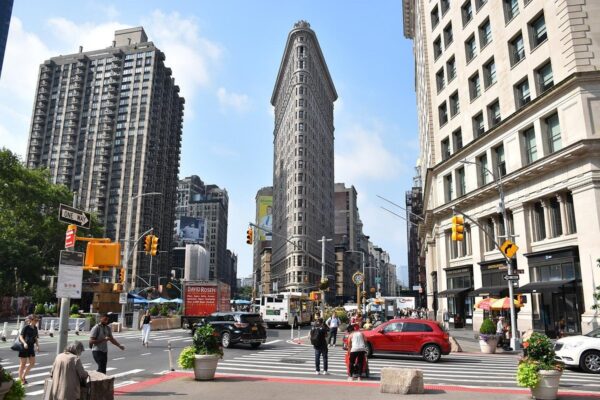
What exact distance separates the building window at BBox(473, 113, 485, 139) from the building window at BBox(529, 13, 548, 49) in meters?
7.44

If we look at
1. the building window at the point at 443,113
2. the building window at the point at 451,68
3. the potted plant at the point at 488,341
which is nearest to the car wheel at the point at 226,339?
the potted plant at the point at 488,341

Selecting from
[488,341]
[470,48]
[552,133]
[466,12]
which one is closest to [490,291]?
[552,133]

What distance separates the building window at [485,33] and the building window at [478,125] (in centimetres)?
546

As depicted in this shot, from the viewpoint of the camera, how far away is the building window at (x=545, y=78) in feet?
101

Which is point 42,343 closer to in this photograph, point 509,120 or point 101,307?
point 101,307

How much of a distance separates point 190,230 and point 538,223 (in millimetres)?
144121

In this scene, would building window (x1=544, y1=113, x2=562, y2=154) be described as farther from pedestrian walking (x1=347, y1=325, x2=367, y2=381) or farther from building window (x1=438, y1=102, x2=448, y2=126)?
pedestrian walking (x1=347, y1=325, x2=367, y2=381)

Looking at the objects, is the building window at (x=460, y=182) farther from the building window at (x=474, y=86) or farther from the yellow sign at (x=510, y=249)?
the yellow sign at (x=510, y=249)

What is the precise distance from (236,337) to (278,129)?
451 feet

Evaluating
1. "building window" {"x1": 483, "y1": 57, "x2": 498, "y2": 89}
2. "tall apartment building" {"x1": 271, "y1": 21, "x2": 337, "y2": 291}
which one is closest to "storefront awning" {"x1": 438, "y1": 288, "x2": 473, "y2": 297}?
"building window" {"x1": 483, "y1": 57, "x2": 498, "y2": 89}

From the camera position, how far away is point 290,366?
17.2m

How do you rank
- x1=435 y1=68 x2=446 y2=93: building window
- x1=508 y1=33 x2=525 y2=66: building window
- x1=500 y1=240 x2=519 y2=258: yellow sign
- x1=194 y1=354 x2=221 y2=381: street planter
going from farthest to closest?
x1=435 y1=68 x2=446 y2=93: building window
x1=508 y1=33 x2=525 y2=66: building window
x1=500 y1=240 x2=519 y2=258: yellow sign
x1=194 y1=354 x2=221 y2=381: street planter

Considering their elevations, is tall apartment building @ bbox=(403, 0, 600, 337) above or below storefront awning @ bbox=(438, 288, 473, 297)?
above

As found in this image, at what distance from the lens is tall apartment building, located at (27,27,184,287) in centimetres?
13312
